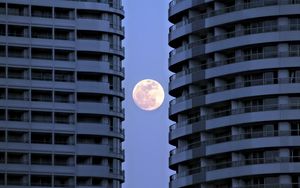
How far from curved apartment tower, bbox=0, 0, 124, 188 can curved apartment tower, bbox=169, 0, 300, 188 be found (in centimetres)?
3097

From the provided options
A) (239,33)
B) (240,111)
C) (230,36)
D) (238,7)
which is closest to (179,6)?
(230,36)

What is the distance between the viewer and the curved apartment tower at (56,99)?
7618 inches

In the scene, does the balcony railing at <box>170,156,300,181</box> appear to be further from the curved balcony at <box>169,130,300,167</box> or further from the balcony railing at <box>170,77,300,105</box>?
the balcony railing at <box>170,77,300,105</box>

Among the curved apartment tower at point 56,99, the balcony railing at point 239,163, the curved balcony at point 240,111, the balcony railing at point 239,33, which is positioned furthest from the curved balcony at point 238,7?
the curved apartment tower at point 56,99

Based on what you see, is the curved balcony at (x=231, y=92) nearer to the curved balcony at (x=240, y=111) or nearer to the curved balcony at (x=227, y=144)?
the curved balcony at (x=240, y=111)

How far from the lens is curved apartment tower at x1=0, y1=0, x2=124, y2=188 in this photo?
193500 mm

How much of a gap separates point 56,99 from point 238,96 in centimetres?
4875

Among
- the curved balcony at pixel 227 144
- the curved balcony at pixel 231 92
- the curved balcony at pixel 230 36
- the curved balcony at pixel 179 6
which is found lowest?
the curved balcony at pixel 227 144

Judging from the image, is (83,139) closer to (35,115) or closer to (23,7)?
(35,115)

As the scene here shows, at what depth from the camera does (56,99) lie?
19675cm

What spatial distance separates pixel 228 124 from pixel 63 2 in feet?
174

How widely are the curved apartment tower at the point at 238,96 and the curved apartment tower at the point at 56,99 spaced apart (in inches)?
1219

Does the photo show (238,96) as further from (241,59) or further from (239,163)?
(239,163)

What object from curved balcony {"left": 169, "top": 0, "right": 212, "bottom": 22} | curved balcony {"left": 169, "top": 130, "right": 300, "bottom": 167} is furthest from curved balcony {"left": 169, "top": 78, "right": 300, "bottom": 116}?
curved balcony {"left": 169, "top": 0, "right": 212, "bottom": 22}
